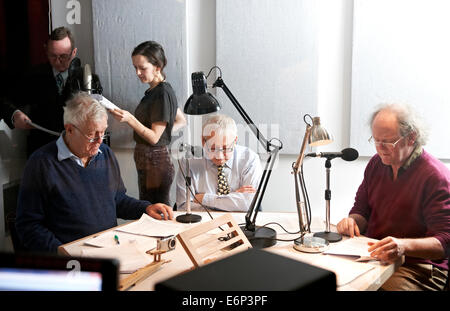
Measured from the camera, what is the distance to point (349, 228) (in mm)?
1409

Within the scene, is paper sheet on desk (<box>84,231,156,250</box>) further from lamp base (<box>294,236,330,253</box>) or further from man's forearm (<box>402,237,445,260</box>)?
man's forearm (<box>402,237,445,260</box>)

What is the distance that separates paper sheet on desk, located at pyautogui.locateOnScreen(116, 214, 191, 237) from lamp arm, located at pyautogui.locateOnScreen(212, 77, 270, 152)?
1.42 ft

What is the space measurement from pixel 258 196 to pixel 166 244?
44 centimetres

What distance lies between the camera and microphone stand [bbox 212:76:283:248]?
1338mm

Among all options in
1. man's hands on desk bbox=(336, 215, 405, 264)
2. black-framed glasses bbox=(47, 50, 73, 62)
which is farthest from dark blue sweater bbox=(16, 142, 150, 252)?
man's hands on desk bbox=(336, 215, 405, 264)

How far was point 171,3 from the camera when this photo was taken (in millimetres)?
1588

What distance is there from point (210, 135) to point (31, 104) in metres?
0.67

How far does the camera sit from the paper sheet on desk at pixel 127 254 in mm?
1101

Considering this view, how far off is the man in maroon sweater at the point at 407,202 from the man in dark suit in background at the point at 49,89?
3.45 feet

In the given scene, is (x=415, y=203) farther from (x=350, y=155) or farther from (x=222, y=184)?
(x=222, y=184)

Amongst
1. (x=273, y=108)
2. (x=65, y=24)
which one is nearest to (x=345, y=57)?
(x=273, y=108)

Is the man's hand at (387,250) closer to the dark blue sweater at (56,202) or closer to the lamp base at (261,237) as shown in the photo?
the lamp base at (261,237)

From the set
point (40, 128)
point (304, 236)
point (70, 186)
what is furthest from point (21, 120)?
point (304, 236)

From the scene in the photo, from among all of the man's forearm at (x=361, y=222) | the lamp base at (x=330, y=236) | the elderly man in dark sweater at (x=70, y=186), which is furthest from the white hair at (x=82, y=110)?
the man's forearm at (x=361, y=222)
